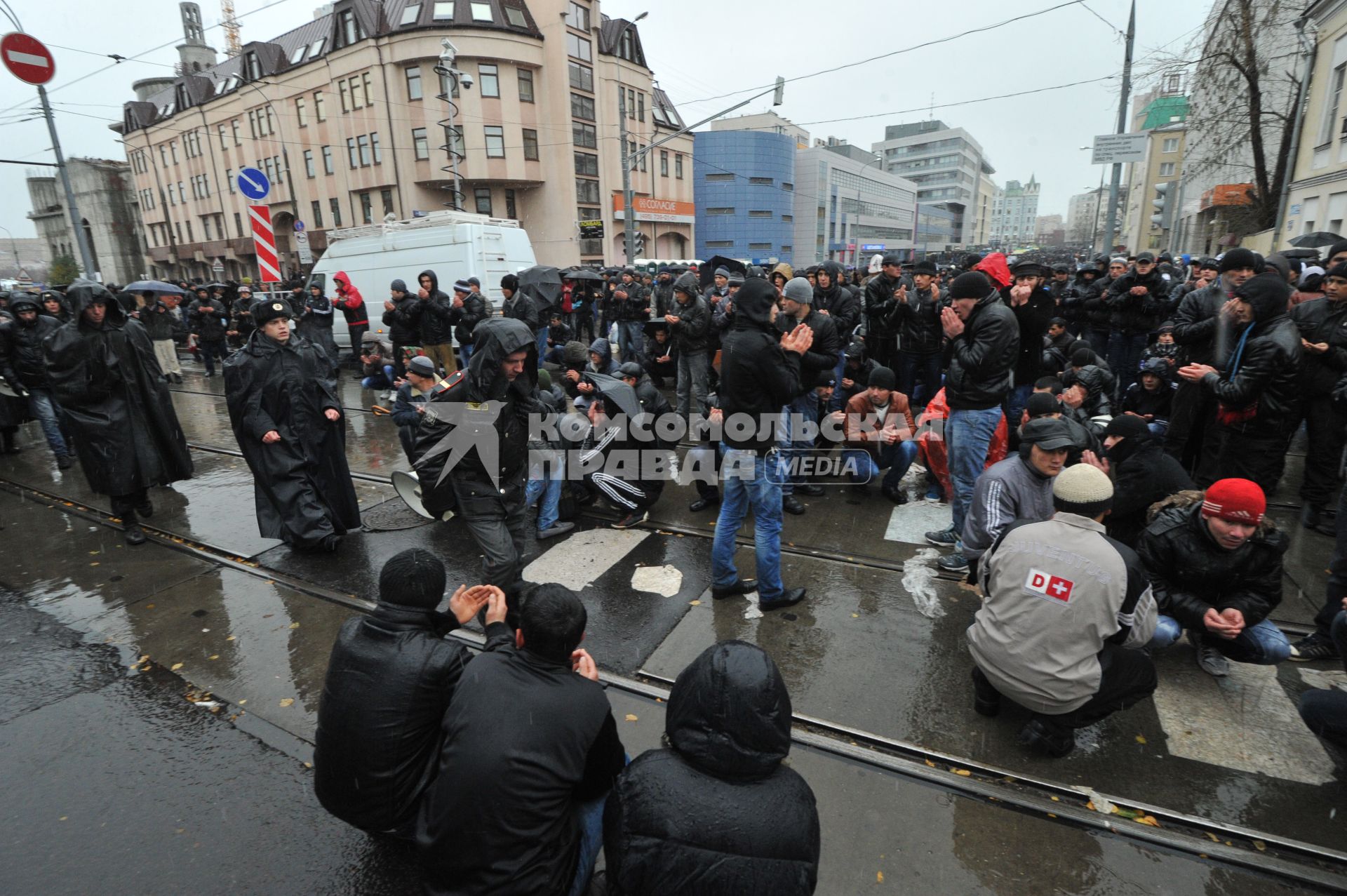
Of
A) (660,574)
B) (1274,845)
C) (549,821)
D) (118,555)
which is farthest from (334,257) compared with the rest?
(1274,845)

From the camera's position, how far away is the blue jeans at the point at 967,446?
14.6ft

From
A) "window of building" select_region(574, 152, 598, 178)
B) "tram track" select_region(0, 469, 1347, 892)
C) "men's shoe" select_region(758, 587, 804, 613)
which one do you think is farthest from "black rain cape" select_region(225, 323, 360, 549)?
"window of building" select_region(574, 152, 598, 178)

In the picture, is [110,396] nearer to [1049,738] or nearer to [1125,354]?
[1049,738]

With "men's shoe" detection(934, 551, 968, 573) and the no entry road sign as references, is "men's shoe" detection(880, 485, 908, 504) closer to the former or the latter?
"men's shoe" detection(934, 551, 968, 573)

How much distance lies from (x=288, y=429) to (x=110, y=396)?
1.93 m

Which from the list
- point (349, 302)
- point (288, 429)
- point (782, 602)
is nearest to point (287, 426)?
point (288, 429)

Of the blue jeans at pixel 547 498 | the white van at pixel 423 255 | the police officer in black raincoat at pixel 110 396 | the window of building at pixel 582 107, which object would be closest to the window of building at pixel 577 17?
the window of building at pixel 582 107

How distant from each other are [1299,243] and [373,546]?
630 inches

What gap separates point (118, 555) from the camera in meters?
5.27

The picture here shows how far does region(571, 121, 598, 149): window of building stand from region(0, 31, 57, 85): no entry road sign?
2747 cm

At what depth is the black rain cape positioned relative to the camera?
4.94 m

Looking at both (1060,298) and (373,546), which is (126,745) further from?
(1060,298)

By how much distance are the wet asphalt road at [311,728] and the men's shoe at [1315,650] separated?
0.25 meters

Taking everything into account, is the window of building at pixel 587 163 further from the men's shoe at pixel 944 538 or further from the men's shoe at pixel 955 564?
the men's shoe at pixel 955 564
